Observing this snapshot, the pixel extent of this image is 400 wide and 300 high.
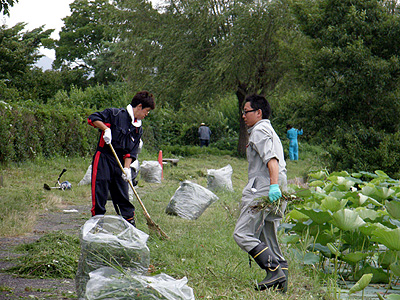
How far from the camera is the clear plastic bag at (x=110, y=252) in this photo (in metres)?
3.83

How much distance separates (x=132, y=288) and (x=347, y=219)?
2.19 m

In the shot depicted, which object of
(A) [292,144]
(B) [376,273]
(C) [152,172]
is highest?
(B) [376,273]

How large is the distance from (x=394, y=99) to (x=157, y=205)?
680 centimetres

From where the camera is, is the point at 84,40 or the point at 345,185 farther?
the point at 84,40

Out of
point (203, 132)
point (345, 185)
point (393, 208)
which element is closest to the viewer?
point (393, 208)

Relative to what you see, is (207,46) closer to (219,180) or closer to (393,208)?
(219,180)

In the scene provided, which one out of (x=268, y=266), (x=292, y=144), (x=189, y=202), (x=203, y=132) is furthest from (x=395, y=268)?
(x=203, y=132)

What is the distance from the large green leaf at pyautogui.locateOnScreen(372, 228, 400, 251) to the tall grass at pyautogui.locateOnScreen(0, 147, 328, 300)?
0.68m

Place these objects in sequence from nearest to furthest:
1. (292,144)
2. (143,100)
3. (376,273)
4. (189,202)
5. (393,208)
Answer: (376,273) → (393,208) → (143,100) → (189,202) → (292,144)

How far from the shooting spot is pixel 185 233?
22.2ft

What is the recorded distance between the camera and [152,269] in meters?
5.02

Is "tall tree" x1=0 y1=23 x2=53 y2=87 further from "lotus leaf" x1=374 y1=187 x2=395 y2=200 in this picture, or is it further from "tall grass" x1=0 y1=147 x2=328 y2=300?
"lotus leaf" x1=374 y1=187 x2=395 y2=200

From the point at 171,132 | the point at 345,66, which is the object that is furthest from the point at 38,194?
the point at 171,132

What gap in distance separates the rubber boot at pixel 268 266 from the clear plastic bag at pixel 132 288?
97 cm
